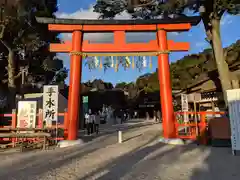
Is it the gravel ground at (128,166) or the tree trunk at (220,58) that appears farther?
→ the tree trunk at (220,58)

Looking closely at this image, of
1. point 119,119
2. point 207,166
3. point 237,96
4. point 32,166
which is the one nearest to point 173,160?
point 207,166

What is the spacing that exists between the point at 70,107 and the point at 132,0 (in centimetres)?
714

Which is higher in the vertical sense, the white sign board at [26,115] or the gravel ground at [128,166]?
the white sign board at [26,115]

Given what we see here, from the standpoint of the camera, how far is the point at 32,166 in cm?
648

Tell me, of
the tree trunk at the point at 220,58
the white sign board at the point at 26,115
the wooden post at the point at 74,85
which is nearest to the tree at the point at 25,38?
the white sign board at the point at 26,115

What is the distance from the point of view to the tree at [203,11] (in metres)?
11.3

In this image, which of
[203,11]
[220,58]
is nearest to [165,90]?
[220,58]

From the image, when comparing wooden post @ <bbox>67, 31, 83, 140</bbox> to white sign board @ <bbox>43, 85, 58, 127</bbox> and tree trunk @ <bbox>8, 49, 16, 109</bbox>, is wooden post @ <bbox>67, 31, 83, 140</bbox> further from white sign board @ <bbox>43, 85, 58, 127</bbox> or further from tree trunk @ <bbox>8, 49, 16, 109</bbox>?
tree trunk @ <bbox>8, 49, 16, 109</bbox>

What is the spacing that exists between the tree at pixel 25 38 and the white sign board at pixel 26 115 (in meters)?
4.01

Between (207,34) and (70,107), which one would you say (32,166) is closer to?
(70,107)

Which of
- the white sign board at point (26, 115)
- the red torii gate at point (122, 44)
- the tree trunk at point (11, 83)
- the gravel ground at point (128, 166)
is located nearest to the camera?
the gravel ground at point (128, 166)

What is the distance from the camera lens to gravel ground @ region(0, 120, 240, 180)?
17.1 feet

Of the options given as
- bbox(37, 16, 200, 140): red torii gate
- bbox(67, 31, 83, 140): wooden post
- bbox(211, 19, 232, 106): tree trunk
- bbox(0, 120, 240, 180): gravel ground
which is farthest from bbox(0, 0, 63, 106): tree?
bbox(211, 19, 232, 106): tree trunk

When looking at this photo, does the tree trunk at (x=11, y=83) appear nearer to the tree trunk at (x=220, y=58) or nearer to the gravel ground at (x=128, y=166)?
the gravel ground at (x=128, y=166)
